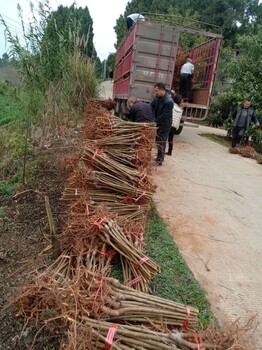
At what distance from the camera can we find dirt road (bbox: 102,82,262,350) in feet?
9.35

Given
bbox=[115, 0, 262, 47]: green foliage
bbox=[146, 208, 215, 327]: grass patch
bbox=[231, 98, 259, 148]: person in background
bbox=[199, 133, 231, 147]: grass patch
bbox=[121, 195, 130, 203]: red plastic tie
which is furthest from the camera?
bbox=[115, 0, 262, 47]: green foliage

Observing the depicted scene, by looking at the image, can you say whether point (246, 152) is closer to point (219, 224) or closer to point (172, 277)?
point (219, 224)

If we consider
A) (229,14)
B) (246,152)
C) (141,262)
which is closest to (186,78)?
(246,152)

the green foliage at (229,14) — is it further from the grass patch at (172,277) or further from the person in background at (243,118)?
the grass patch at (172,277)

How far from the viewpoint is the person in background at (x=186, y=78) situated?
29.3 ft

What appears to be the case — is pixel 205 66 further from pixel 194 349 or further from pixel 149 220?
pixel 194 349

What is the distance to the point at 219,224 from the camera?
416 cm

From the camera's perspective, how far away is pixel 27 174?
5.25 meters

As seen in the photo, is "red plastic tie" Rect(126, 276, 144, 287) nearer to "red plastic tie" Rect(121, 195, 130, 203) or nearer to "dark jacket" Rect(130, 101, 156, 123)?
"red plastic tie" Rect(121, 195, 130, 203)

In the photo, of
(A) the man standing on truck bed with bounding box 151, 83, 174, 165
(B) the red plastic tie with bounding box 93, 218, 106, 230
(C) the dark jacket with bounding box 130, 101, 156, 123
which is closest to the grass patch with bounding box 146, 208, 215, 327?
(B) the red plastic tie with bounding box 93, 218, 106, 230

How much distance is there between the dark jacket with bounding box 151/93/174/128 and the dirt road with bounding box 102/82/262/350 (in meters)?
0.90

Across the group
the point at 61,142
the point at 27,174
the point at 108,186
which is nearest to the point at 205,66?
the point at 61,142

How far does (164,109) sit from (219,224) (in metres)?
2.54

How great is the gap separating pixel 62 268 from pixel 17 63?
5.20 m
